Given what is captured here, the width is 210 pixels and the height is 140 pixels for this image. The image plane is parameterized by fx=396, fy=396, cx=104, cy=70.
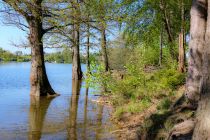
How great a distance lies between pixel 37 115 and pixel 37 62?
7668 millimetres

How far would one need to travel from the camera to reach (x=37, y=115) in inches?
658

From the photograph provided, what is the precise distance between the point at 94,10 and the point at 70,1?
2.37 m

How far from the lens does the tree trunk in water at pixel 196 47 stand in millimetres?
8828

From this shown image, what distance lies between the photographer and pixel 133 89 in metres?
17.9

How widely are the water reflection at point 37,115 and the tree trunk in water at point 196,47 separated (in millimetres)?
4965

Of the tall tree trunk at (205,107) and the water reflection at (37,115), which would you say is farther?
the water reflection at (37,115)

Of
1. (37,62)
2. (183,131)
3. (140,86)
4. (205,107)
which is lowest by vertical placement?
(183,131)

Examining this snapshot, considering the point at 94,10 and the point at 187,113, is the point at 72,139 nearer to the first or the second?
the point at 187,113

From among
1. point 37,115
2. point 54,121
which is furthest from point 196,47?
point 37,115

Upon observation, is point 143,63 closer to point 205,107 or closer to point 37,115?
point 37,115

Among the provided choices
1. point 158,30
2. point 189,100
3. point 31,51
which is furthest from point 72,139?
point 158,30

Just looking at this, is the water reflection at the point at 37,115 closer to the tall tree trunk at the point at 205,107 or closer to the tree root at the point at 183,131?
the tree root at the point at 183,131

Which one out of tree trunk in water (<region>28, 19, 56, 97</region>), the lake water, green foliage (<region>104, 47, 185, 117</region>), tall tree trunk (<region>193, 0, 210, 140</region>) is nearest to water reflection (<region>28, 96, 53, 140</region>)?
the lake water

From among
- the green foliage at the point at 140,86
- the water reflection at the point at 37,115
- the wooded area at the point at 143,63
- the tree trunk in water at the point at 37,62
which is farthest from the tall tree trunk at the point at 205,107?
the tree trunk in water at the point at 37,62
